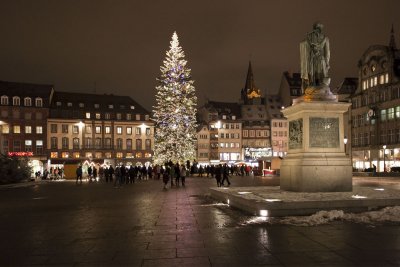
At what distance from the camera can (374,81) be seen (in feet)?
264

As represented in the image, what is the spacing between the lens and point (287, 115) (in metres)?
18.8

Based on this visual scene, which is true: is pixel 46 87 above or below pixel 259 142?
above

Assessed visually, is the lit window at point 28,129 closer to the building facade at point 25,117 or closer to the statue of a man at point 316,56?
the building facade at point 25,117

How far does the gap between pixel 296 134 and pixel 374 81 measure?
222 feet

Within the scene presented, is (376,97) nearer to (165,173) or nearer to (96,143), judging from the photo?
(165,173)

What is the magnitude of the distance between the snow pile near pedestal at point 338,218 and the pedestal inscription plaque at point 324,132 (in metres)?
4.08

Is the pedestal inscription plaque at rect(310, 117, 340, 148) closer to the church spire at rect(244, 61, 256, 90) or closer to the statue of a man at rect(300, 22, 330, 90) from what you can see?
the statue of a man at rect(300, 22, 330, 90)

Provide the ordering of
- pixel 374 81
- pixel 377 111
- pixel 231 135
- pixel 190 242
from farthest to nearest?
pixel 231 135 < pixel 374 81 < pixel 377 111 < pixel 190 242

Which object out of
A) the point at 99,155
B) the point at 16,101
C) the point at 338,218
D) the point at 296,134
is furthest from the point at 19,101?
the point at 338,218

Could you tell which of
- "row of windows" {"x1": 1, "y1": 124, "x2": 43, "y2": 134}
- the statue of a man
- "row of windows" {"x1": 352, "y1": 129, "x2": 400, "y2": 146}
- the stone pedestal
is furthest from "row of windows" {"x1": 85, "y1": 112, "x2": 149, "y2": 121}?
the stone pedestal

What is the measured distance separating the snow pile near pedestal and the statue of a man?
20.6ft

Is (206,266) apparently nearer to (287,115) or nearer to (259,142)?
(287,115)

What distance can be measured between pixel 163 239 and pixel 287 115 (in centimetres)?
959

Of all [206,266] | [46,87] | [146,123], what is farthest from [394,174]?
[46,87]
